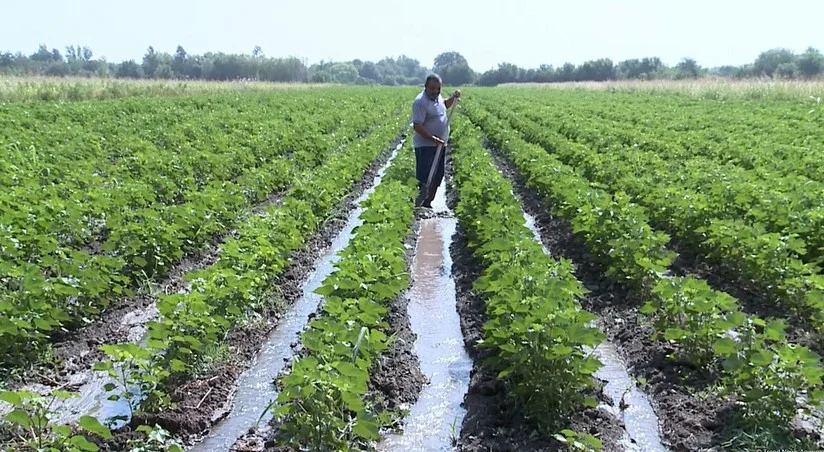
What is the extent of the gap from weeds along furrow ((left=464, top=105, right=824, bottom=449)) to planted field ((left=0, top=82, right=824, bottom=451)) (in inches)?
0.8

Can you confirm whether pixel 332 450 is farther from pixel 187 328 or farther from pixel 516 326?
pixel 187 328

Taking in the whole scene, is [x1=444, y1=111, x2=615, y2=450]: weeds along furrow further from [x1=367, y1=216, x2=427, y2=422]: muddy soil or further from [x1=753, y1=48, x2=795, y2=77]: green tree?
[x1=753, y1=48, x2=795, y2=77]: green tree

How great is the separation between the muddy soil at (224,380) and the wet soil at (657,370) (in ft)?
9.63

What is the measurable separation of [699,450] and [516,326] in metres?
1.27

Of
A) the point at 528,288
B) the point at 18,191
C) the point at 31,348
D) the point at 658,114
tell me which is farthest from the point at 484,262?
the point at 658,114

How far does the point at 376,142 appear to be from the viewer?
1630 cm

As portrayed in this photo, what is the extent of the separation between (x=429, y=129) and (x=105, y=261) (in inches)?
217

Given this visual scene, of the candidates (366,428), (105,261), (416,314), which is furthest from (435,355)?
(105,261)

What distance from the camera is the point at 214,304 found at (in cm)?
527

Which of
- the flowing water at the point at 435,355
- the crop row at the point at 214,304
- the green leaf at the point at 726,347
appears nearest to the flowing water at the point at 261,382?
the crop row at the point at 214,304

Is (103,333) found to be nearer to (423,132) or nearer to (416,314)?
(416,314)

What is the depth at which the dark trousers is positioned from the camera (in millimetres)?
10547

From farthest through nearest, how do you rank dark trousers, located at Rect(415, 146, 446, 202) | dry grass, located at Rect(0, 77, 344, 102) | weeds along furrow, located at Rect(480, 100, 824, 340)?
dry grass, located at Rect(0, 77, 344, 102) → dark trousers, located at Rect(415, 146, 446, 202) → weeds along furrow, located at Rect(480, 100, 824, 340)

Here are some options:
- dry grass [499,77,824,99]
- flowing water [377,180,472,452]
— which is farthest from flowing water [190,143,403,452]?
dry grass [499,77,824,99]
